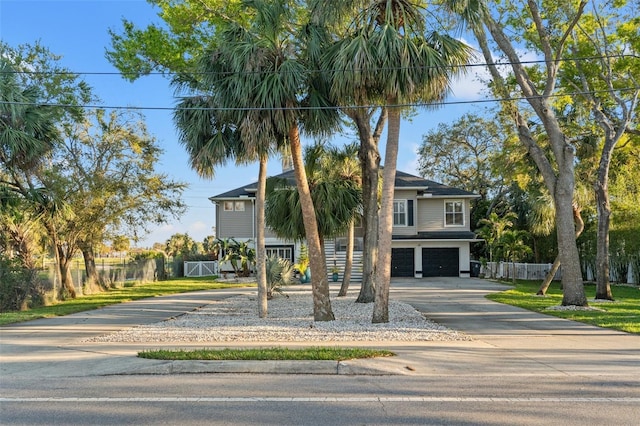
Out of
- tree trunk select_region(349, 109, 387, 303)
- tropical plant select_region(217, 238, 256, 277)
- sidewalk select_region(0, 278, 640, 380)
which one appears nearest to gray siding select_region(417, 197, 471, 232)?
tropical plant select_region(217, 238, 256, 277)

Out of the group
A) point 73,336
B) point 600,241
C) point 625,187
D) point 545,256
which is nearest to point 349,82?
point 73,336

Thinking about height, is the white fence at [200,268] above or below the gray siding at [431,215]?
below

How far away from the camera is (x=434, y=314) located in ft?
53.8

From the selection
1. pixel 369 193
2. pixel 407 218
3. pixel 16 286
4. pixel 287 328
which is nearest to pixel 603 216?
pixel 369 193

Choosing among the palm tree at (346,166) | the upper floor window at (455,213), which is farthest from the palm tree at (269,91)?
the upper floor window at (455,213)

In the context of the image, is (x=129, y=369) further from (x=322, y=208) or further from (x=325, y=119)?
(x=322, y=208)

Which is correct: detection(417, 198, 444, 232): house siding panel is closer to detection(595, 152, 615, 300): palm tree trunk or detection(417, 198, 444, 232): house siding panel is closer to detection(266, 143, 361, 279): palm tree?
detection(595, 152, 615, 300): palm tree trunk

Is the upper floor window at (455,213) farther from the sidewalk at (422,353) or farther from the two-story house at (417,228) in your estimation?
the sidewalk at (422,353)

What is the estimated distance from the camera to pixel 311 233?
14.1 metres

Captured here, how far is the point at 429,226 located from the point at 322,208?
19.3m

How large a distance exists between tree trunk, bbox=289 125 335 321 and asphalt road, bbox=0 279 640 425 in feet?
12.5

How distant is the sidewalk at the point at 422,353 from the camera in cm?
869

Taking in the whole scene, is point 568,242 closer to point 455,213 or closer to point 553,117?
point 553,117

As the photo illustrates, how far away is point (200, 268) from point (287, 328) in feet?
111
